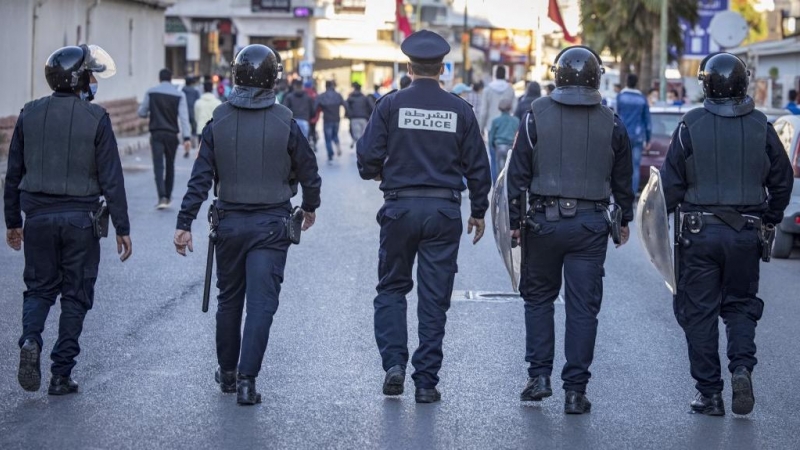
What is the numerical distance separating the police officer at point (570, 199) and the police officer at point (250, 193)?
1139mm

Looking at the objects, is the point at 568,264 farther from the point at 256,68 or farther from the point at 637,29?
the point at 637,29

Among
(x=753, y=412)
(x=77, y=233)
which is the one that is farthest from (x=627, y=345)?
(x=77, y=233)

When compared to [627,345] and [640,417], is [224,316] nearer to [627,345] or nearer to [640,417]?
[640,417]

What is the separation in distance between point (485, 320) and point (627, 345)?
1236 millimetres

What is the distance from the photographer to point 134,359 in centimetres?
812

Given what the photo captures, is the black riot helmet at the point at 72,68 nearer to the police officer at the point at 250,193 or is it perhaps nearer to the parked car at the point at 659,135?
the police officer at the point at 250,193

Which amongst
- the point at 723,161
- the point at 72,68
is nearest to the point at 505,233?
the point at 723,161

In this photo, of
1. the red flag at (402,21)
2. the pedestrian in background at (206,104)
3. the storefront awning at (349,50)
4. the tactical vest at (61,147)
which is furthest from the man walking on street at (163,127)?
the storefront awning at (349,50)

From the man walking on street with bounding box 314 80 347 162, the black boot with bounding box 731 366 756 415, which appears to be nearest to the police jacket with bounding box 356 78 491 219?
the black boot with bounding box 731 366 756 415

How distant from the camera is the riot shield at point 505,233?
7.18 metres

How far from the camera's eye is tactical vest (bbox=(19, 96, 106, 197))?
707 cm

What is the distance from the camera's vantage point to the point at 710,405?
6.98m

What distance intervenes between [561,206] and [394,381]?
119 cm

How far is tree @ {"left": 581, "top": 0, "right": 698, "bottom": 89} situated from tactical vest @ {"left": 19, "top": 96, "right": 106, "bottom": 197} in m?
35.5
